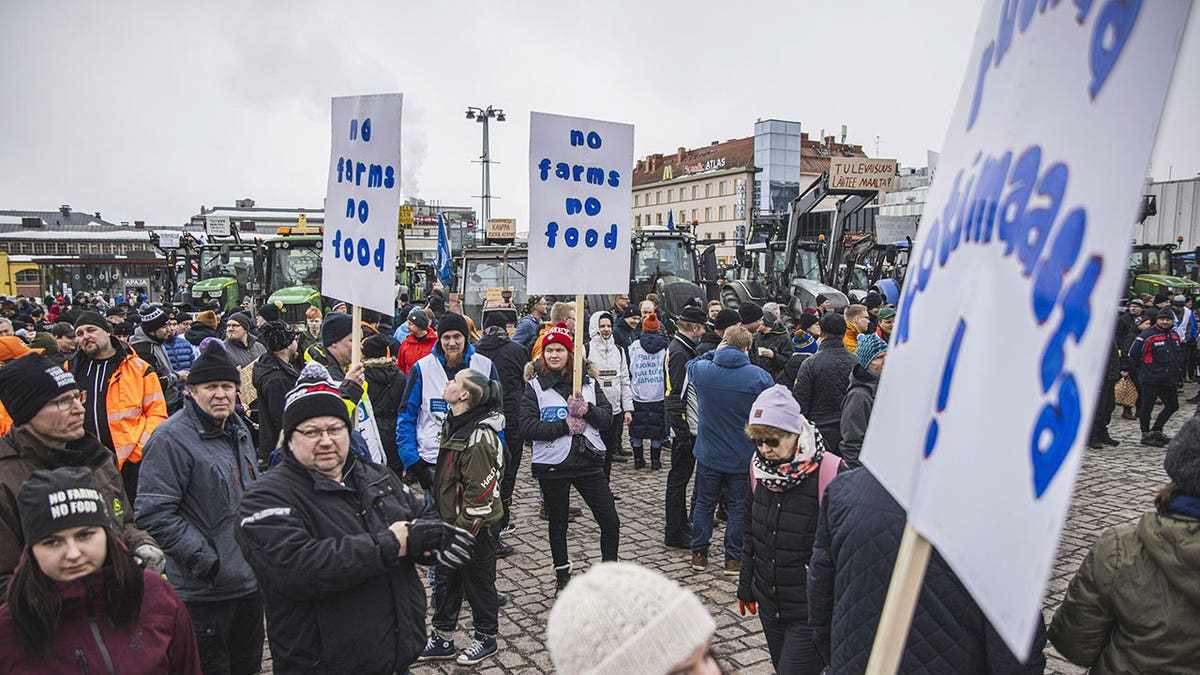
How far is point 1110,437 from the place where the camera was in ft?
35.3

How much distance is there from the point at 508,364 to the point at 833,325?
2771 mm

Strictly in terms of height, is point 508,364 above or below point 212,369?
below

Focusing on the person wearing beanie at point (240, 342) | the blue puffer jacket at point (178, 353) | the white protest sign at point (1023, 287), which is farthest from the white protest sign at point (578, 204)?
the blue puffer jacket at point (178, 353)

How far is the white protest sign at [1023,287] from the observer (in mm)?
1110

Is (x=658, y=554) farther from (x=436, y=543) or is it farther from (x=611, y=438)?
(x=436, y=543)

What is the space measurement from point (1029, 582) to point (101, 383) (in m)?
5.68

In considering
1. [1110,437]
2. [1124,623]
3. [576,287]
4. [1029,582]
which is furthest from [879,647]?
[1110,437]

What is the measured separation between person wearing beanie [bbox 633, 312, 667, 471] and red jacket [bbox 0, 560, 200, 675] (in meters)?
6.01

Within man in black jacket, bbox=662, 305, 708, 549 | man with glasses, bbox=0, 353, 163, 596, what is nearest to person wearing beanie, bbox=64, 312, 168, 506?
man with glasses, bbox=0, 353, 163, 596

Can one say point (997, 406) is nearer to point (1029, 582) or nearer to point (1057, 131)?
point (1029, 582)

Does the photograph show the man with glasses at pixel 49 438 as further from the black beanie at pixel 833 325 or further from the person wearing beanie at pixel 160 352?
the black beanie at pixel 833 325

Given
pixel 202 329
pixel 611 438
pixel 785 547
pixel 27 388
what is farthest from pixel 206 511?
pixel 202 329

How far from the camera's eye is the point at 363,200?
14.0ft

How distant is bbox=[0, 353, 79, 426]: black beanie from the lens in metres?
3.20
